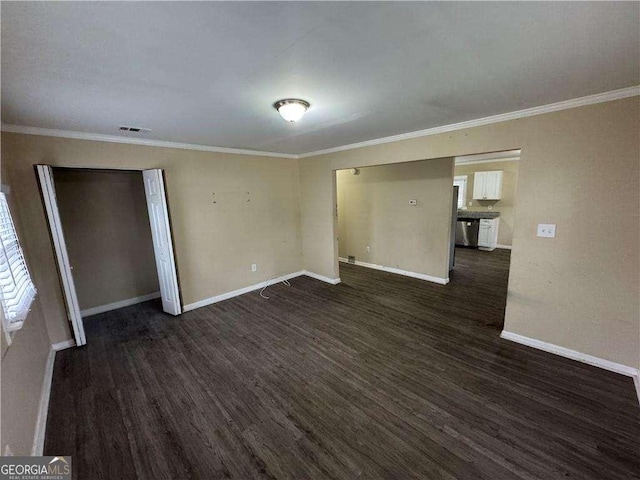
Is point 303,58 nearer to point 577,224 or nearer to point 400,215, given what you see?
point 577,224

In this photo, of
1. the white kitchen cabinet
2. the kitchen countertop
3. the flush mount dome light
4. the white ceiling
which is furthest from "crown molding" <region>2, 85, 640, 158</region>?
the white kitchen cabinet

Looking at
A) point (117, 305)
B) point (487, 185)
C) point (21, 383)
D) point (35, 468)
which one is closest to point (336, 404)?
point (35, 468)

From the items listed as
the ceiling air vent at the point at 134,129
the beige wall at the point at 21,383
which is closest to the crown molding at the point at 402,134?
the ceiling air vent at the point at 134,129

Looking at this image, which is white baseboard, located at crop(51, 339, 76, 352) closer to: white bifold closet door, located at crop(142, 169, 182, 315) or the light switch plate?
white bifold closet door, located at crop(142, 169, 182, 315)

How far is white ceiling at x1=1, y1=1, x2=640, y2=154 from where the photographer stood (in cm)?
114

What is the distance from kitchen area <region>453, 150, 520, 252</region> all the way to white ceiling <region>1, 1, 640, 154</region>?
206 inches

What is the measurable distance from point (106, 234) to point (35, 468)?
3.38 meters

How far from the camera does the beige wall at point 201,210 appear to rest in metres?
2.79

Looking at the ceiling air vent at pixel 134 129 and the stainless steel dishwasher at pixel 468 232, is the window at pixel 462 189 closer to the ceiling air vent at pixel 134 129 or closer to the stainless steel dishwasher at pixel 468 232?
the stainless steel dishwasher at pixel 468 232

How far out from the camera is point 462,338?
3.01m

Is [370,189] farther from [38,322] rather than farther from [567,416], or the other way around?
[38,322]

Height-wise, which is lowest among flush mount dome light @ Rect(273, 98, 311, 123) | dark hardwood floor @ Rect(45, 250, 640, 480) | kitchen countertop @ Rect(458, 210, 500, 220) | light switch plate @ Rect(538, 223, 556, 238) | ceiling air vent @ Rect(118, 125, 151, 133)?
dark hardwood floor @ Rect(45, 250, 640, 480)

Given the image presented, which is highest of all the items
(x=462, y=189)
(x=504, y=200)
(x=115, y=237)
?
(x=462, y=189)

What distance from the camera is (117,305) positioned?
4.25 metres
